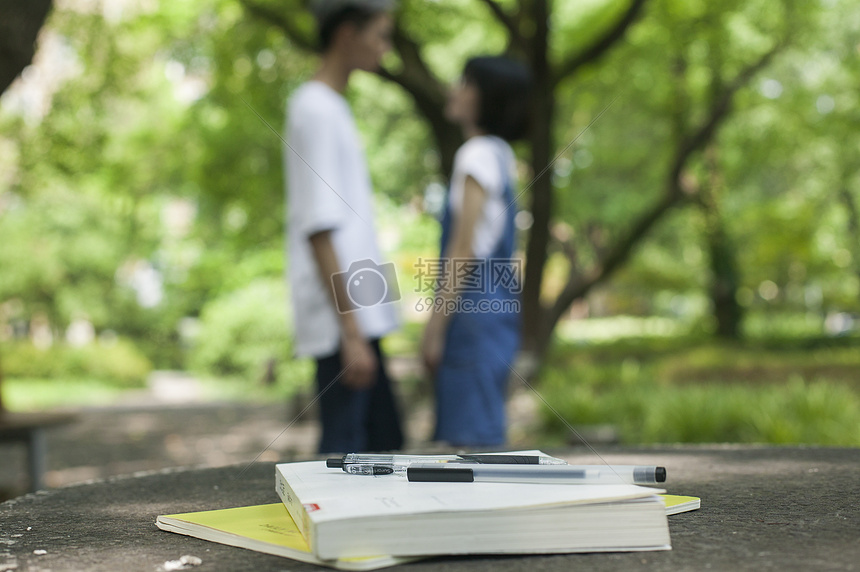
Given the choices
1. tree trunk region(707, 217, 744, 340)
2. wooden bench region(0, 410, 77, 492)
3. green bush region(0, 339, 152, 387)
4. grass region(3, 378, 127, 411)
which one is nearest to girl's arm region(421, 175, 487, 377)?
wooden bench region(0, 410, 77, 492)

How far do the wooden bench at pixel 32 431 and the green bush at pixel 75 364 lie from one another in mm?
11045

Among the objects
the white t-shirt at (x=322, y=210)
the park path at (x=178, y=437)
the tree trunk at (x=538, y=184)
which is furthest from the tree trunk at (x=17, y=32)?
the tree trunk at (x=538, y=184)

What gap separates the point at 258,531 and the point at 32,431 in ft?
9.79

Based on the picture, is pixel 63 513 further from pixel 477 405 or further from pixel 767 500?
pixel 477 405

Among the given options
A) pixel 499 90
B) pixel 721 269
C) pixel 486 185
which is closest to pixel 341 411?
pixel 486 185

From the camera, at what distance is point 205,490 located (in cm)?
111

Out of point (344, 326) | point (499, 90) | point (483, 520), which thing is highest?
point (499, 90)

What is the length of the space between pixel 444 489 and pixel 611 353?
12.8m

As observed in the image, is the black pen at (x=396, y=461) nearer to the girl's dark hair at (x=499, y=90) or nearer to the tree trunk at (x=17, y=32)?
the girl's dark hair at (x=499, y=90)

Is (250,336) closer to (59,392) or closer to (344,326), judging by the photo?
(59,392)

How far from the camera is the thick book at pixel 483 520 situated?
64 centimetres

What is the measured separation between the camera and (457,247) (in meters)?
1.99

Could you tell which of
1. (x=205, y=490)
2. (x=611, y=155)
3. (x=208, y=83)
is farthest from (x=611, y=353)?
(x=205, y=490)

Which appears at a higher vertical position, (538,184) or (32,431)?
(538,184)
